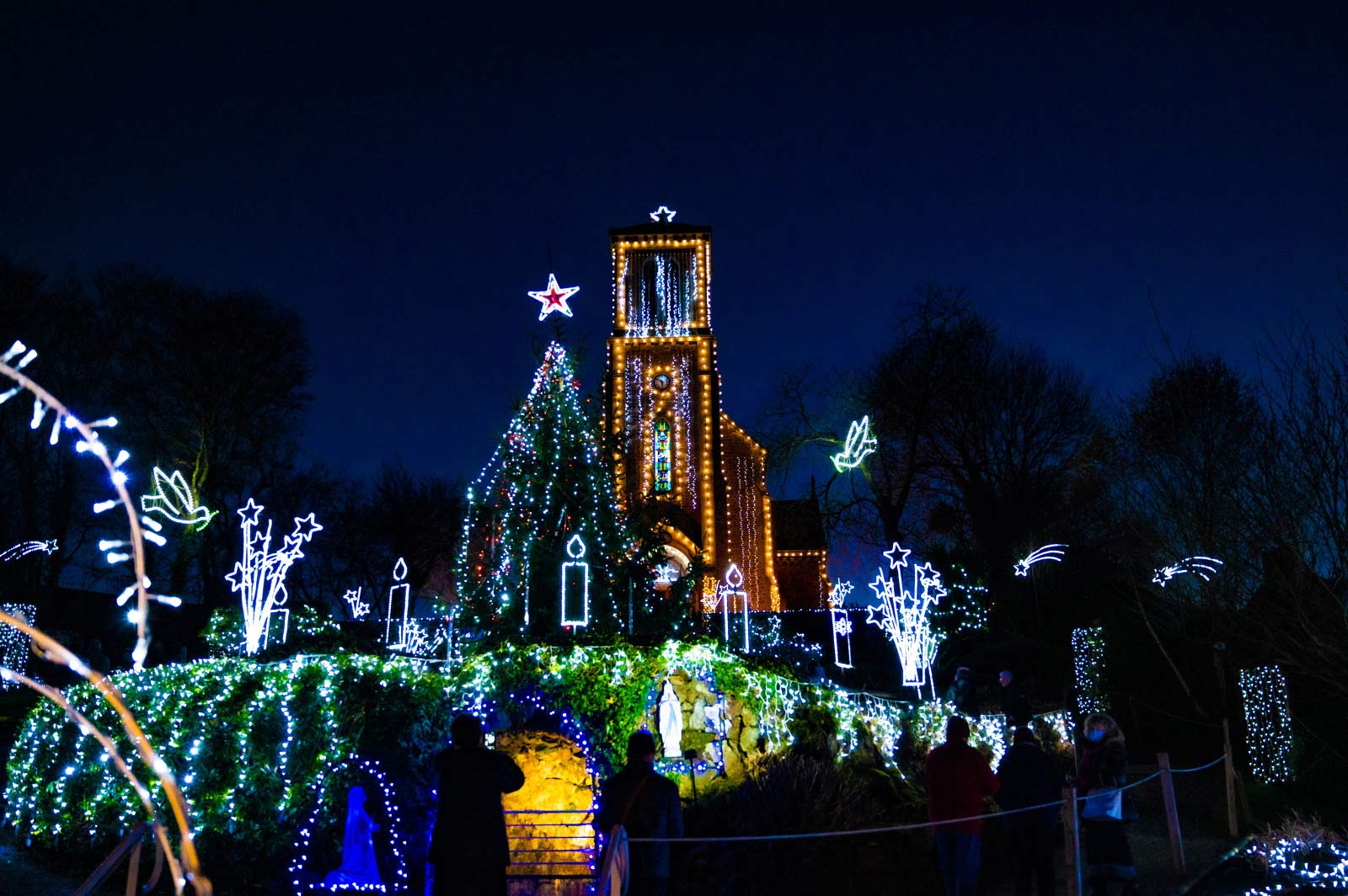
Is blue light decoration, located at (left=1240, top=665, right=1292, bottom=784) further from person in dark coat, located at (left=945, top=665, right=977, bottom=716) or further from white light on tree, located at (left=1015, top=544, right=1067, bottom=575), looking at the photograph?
white light on tree, located at (left=1015, top=544, right=1067, bottom=575)

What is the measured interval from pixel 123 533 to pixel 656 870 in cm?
2226

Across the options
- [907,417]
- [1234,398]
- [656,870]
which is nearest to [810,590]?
[907,417]

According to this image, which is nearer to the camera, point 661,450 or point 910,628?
point 910,628

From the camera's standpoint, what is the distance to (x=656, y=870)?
6156 millimetres

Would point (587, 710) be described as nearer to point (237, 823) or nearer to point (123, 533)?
point (237, 823)

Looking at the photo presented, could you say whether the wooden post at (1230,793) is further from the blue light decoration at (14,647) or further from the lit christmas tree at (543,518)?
the blue light decoration at (14,647)

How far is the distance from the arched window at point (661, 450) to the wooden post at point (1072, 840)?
73.6 ft

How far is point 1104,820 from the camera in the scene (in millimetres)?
7312

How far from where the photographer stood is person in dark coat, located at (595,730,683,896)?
6.13 meters

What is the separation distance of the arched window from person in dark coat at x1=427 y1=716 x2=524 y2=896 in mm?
22776

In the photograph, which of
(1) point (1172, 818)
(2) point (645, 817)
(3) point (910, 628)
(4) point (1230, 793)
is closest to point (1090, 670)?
(3) point (910, 628)

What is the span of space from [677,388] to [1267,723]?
19012mm

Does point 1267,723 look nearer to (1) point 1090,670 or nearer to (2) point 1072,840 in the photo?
(1) point 1090,670

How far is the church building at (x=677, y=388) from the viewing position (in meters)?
28.9
